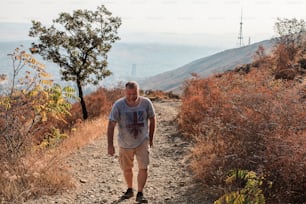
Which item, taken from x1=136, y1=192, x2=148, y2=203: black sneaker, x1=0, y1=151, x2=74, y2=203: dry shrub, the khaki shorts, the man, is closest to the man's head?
the man

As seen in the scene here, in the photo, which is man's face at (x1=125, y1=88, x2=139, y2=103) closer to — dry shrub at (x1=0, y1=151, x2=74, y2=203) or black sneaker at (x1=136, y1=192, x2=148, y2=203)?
black sneaker at (x1=136, y1=192, x2=148, y2=203)

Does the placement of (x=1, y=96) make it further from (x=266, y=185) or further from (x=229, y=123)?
(x=266, y=185)

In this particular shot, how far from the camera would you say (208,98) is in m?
11.6

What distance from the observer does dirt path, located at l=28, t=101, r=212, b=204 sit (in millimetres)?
6785

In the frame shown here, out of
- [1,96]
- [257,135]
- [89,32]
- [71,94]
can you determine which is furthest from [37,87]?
[89,32]

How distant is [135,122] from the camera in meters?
6.27

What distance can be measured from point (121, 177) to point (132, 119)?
247 cm

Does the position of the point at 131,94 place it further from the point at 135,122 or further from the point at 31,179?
the point at 31,179

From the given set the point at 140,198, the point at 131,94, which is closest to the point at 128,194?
the point at 140,198

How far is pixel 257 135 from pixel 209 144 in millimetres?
2174

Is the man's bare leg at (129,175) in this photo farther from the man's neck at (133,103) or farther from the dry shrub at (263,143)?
the dry shrub at (263,143)

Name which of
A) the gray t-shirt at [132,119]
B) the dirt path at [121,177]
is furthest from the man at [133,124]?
the dirt path at [121,177]

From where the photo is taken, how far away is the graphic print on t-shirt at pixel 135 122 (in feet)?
20.5

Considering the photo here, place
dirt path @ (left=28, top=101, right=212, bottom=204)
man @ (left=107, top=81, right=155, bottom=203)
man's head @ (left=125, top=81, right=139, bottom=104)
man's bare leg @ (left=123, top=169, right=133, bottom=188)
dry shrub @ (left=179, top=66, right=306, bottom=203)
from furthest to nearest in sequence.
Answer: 1. dirt path @ (left=28, top=101, right=212, bottom=204)
2. man's bare leg @ (left=123, top=169, right=133, bottom=188)
3. man @ (left=107, top=81, right=155, bottom=203)
4. man's head @ (left=125, top=81, right=139, bottom=104)
5. dry shrub @ (left=179, top=66, right=306, bottom=203)
